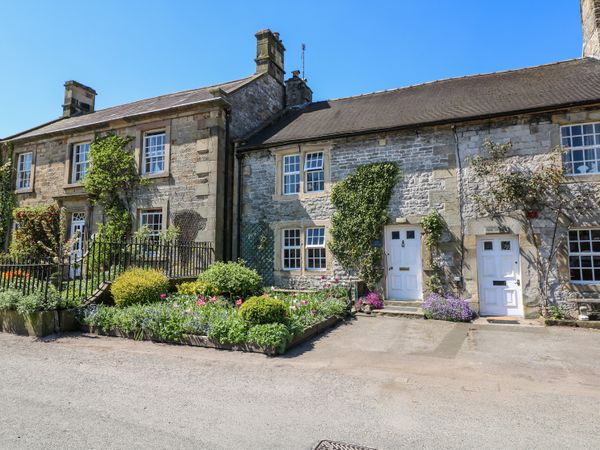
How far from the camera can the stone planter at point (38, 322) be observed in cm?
828

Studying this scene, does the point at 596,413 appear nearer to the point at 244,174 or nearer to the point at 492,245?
the point at 492,245

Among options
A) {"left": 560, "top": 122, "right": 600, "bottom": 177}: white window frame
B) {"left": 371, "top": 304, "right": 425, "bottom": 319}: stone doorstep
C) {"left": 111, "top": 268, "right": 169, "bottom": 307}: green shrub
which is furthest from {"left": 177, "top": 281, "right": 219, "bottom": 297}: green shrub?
{"left": 560, "top": 122, "right": 600, "bottom": 177}: white window frame

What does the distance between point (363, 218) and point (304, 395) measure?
7.92m

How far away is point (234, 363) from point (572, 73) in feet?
45.1

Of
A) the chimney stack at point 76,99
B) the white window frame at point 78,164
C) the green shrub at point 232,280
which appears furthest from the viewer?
the chimney stack at point 76,99

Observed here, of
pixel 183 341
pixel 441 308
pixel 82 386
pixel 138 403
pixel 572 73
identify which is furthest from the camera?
pixel 572 73

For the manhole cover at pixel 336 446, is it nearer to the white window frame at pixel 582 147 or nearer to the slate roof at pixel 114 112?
the white window frame at pixel 582 147

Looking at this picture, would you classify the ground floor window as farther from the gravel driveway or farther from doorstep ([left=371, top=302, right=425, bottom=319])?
the gravel driveway

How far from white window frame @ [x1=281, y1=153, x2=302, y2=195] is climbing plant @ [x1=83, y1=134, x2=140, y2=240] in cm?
577

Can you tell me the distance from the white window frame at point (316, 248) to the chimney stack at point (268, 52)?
848cm

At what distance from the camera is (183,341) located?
7691 millimetres

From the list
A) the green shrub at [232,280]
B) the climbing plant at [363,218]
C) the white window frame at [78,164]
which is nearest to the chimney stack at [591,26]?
the climbing plant at [363,218]

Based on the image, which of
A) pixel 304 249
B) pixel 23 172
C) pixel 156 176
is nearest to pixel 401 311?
pixel 304 249

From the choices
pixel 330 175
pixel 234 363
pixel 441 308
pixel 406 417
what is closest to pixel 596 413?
pixel 406 417
